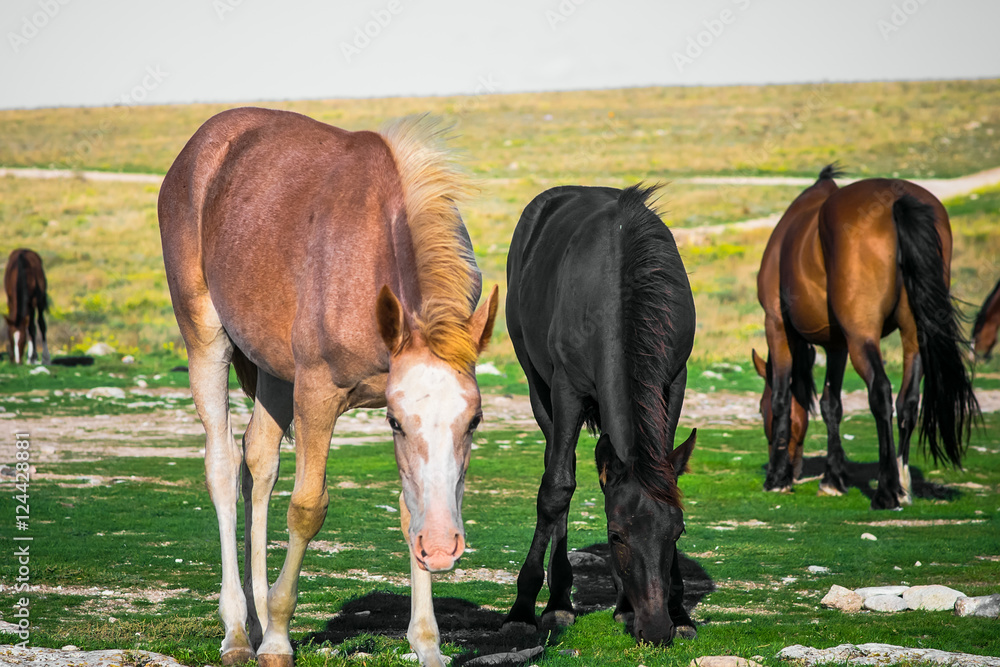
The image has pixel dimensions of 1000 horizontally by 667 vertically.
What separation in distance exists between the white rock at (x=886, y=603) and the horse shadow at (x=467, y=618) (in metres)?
1.05

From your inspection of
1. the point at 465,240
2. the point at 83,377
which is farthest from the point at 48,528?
the point at 83,377

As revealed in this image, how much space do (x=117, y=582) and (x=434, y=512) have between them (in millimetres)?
3710

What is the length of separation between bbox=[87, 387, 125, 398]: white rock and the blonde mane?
40.3 ft

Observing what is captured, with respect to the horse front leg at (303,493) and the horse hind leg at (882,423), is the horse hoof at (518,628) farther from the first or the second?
the horse hind leg at (882,423)

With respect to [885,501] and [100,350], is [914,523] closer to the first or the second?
[885,501]

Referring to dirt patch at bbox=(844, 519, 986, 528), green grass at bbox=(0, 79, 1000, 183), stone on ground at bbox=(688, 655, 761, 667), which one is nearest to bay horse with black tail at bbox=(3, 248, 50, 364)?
dirt patch at bbox=(844, 519, 986, 528)

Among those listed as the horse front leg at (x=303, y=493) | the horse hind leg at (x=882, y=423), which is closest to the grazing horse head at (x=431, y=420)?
the horse front leg at (x=303, y=493)

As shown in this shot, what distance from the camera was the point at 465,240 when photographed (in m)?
4.41

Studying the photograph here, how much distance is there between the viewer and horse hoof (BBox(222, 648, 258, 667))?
4820mm

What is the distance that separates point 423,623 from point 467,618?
4.73 ft

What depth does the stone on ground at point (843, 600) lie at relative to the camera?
5941mm

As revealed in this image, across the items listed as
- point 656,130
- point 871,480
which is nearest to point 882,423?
point 871,480

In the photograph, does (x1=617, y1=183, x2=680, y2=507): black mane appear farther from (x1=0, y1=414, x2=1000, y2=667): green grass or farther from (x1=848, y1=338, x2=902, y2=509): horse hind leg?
(x1=848, y1=338, x2=902, y2=509): horse hind leg

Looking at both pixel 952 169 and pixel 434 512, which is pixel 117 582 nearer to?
pixel 434 512
